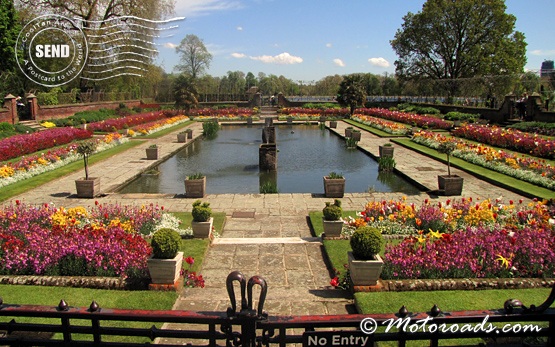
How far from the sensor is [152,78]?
45156mm

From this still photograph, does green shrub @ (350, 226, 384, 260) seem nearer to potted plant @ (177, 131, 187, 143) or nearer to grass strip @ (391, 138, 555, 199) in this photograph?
grass strip @ (391, 138, 555, 199)

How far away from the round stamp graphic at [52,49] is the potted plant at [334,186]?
33.8m

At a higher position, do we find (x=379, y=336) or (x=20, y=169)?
(x=379, y=336)

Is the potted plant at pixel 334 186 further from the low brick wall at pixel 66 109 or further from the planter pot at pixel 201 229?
the low brick wall at pixel 66 109

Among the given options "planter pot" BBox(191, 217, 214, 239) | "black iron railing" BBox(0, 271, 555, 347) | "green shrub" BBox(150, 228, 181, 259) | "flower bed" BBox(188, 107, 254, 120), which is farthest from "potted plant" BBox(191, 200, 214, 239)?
"flower bed" BBox(188, 107, 254, 120)

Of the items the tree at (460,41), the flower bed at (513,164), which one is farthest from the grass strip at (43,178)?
the tree at (460,41)

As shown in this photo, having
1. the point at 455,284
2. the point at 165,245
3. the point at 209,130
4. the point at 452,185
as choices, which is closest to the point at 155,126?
the point at 209,130

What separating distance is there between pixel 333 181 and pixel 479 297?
6.78m

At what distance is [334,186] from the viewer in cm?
1239

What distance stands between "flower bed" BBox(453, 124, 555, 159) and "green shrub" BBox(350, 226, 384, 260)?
14.5 metres

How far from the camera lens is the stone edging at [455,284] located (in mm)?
6066

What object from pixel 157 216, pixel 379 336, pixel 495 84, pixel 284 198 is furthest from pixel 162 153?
pixel 495 84

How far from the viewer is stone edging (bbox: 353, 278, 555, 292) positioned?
19.9 feet

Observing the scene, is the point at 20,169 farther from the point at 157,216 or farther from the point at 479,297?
the point at 479,297
